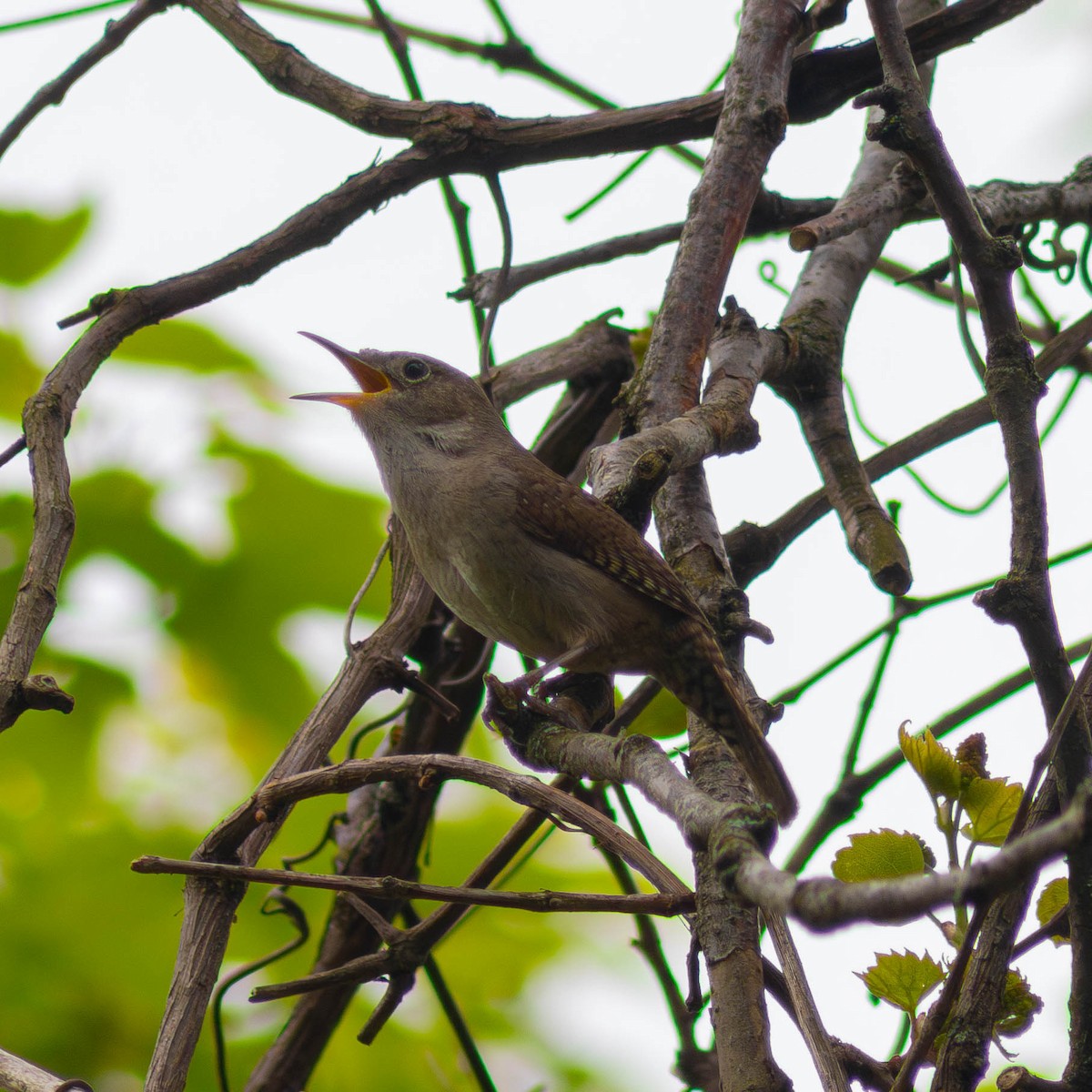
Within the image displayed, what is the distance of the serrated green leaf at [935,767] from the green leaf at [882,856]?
0.33ft

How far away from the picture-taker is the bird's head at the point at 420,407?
3543mm

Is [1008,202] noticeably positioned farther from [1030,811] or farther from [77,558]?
[77,558]

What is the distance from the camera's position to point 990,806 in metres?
1.79

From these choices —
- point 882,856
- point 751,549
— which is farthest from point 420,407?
point 882,856

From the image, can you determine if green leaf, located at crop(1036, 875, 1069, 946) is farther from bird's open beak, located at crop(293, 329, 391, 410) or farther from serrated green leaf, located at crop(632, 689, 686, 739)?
bird's open beak, located at crop(293, 329, 391, 410)

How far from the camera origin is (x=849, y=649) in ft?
10.1

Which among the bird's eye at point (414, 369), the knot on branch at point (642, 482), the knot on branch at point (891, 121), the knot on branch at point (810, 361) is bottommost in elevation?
the knot on branch at point (642, 482)

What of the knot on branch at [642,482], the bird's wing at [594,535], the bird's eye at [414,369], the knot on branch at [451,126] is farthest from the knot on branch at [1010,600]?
the bird's eye at [414,369]

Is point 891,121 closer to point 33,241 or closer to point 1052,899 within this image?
point 1052,899

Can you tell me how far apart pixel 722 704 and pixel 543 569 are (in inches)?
26.9

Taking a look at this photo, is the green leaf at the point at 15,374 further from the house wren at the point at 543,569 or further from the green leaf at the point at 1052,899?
the green leaf at the point at 1052,899

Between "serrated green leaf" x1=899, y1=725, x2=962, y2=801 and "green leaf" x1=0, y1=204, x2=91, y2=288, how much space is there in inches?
141

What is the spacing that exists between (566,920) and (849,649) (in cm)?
153

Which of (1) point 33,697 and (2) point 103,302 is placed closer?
(1) point 33,697
